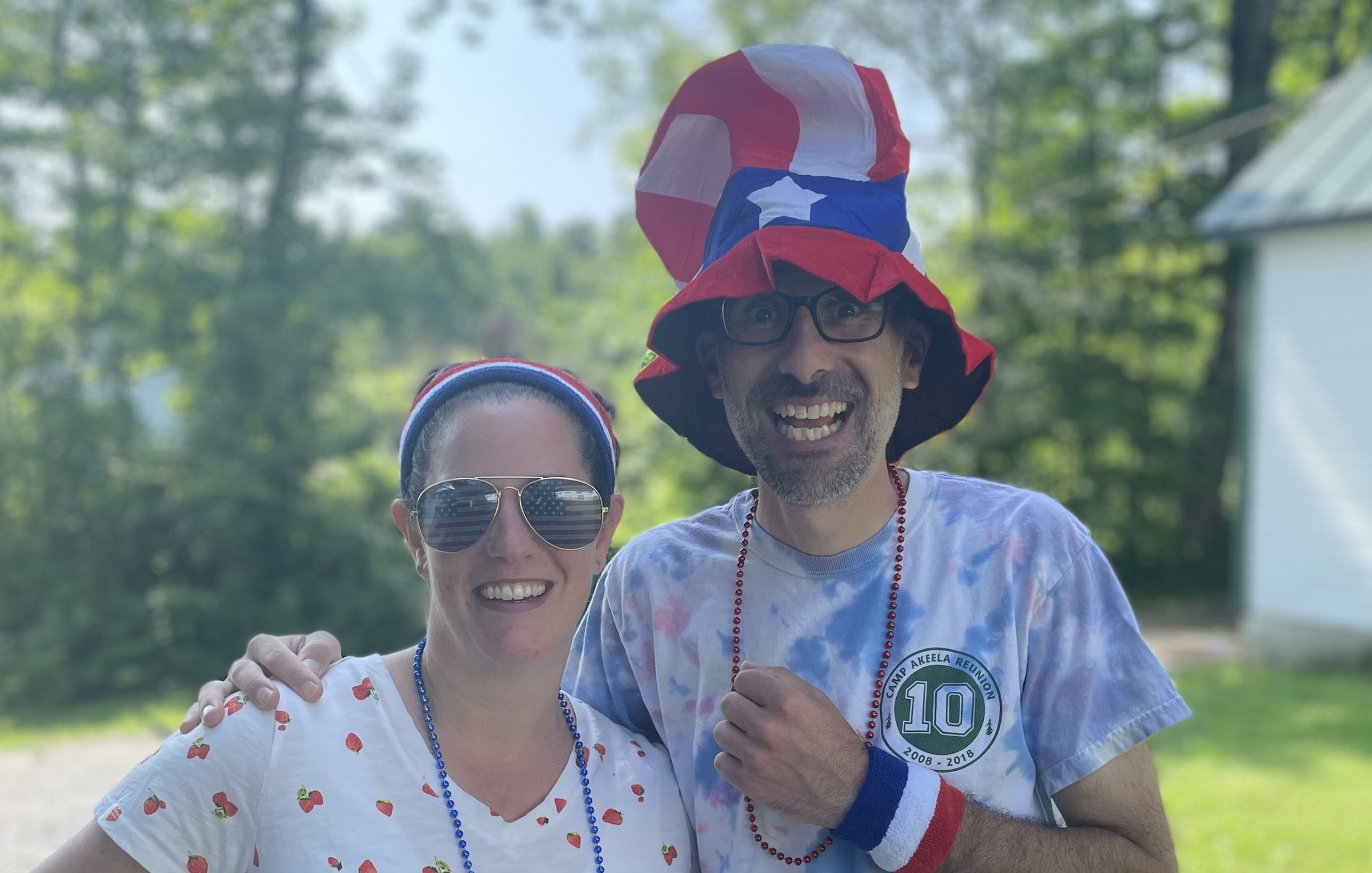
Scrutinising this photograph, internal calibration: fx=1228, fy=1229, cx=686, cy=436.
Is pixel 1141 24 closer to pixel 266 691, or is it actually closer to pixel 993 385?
pixel 993 385

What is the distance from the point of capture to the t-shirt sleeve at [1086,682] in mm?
2213

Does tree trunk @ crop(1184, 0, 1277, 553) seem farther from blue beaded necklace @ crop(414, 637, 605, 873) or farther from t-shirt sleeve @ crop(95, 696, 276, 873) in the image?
t-shirt sleeve @ crop(95, 696, 276, 873)

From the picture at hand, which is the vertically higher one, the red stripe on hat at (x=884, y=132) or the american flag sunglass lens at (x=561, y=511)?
the red stripe on hat at (x=884, y=132)

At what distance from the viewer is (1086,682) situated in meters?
2.24

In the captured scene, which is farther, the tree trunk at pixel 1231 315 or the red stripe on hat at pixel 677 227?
the tree trunk at pixel 1231 315

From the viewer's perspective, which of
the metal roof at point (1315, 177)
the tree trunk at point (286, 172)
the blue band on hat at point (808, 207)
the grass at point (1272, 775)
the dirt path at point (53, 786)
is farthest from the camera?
the tree trunk at point (286, 172)

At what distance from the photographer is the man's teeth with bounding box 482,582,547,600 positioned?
2115 millimetres

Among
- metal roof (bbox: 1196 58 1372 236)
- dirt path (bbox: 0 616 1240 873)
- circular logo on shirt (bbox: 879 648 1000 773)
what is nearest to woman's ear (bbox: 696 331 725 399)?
circular logo on shirt (bbox: 879 648 1000 773)

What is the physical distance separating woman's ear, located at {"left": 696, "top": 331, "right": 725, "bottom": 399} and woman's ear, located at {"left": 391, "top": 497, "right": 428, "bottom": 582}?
68 cm

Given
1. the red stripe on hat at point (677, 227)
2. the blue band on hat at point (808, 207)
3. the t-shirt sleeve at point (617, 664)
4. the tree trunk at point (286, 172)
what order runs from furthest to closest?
the tree trunk at point (286, 172) → the red stripe on hat at point (677, 227) → the t-shirt sleeve at point (617, 664) → the blue band on hat at point (808, 207)

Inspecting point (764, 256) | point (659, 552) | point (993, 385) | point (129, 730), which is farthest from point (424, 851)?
point (993, 385)

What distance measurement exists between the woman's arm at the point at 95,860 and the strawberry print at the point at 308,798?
245 mm

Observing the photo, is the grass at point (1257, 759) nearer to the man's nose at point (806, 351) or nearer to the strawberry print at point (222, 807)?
the man's nose at point (806, 351)

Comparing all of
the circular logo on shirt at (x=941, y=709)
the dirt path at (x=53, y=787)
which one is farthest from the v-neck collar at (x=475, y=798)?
the dirt path at (x=53, y=787)
